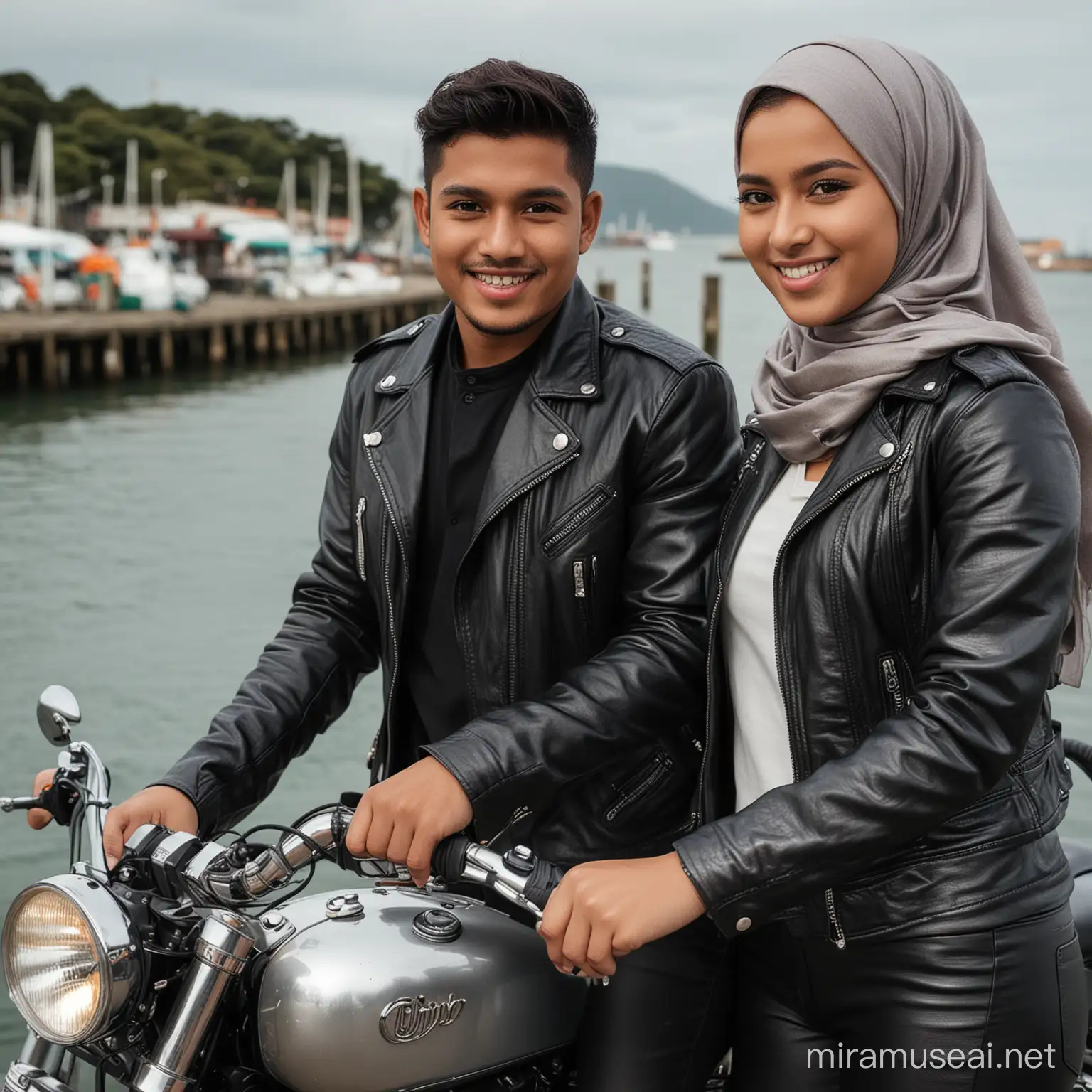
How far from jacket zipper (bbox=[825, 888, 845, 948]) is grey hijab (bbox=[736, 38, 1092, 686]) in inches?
17.9

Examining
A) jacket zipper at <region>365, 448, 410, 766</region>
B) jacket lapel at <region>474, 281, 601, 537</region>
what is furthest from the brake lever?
jacket lapel at <region>474, 281, 601, 537</region>

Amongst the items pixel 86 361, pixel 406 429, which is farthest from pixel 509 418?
pixel 86 361

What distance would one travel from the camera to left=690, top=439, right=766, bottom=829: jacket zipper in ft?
7.05

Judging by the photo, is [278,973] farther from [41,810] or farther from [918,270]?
[918,270]

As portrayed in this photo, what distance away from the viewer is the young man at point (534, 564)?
2.20 m

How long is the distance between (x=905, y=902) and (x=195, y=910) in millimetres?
915

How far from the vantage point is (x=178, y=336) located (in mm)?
40375

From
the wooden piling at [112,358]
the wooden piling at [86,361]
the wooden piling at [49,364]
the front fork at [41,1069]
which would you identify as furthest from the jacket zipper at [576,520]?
the wooden piling at [112,358]

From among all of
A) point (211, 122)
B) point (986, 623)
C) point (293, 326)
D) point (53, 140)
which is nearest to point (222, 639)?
point (986, 623)

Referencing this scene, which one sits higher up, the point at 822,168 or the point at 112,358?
the point at 822,168

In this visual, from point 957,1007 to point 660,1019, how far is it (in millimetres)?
460

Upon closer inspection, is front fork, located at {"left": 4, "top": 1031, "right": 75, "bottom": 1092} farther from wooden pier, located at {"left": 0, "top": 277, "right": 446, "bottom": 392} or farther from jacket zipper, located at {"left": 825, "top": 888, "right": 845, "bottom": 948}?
wooden pier, located at {"left": 0, "top": 277, "right": 446, "bottom": 392}

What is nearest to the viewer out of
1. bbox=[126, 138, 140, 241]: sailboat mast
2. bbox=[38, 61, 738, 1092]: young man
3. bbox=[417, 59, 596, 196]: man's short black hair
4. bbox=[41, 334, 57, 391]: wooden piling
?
bbox=[38, 61, 738, 1092]: young man

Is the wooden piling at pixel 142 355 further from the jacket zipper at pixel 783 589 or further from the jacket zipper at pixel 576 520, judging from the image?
the jacket zipper at pixel 783 589
